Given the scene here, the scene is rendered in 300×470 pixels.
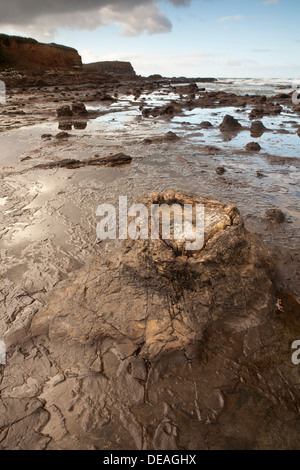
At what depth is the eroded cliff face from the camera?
148 feet

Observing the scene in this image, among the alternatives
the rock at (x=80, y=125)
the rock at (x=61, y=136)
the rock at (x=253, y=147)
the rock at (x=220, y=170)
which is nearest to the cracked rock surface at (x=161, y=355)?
the rock at (x=220, y=170)

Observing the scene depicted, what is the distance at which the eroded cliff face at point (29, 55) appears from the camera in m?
45.2

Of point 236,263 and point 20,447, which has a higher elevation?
point 236,263

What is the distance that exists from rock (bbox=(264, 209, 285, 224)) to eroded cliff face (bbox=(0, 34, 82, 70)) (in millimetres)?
55288

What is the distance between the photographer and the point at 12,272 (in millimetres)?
3416

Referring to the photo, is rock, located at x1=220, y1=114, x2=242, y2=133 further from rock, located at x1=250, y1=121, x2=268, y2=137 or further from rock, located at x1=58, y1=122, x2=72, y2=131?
rock, located at x1=58, y1=122, x2=72, y2=131

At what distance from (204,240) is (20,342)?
210 cm

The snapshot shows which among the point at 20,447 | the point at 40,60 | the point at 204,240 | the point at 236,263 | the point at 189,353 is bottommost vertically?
the point at 20,447

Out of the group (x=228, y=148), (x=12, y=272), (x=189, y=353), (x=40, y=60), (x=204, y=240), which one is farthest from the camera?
(x=40, y=60)

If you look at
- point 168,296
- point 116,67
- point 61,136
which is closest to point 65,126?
point 61,136

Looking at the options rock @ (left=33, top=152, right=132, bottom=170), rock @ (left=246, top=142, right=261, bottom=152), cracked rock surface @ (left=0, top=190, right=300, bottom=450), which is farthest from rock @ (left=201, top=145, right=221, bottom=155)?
cracked rock surface @ (left=0, top=190, right=300, bottom=450)

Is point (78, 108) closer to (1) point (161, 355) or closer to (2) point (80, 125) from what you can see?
(2) point (80, 125)

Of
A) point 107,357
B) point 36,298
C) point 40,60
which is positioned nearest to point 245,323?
point 107,357

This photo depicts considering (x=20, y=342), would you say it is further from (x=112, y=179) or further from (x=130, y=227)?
(x=112, y=179)
